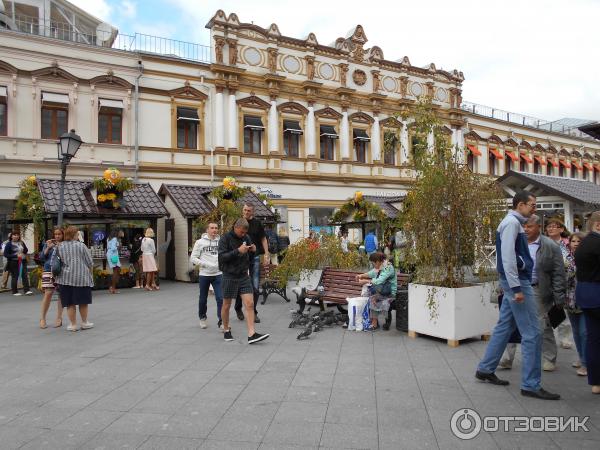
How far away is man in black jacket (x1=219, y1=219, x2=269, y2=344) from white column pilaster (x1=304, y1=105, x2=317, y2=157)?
1942 cm

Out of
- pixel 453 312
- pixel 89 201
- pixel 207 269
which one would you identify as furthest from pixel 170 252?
pixel 453 312

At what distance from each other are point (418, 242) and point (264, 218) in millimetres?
11582

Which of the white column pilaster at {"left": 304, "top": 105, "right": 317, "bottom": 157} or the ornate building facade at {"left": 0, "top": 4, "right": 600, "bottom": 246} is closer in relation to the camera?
the ornate building facade at {"left": 0, "top": 4, "right": 600, "bottom": 246}

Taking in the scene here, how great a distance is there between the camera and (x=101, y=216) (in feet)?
50.2

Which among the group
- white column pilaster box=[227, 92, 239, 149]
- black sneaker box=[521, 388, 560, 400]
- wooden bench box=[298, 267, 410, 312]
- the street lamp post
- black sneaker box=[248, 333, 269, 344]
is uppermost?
white column pilaster box=[227, 92, 239, 149]

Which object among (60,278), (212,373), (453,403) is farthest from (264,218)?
(453,403)

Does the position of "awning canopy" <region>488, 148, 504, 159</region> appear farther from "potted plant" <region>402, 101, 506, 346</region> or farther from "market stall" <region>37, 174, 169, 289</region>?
"potted plant" <region>402, 101, 506, 346</region>

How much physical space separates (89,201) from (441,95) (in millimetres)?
24615

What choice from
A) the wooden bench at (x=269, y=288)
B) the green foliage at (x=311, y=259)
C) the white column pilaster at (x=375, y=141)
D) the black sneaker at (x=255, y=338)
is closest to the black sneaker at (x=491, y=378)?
the black sneaker at (x=255, y=338)

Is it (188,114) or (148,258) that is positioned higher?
(188,114)

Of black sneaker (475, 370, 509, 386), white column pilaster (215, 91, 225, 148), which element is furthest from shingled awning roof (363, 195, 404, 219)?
black sneaker (475, 370, 509, 386)

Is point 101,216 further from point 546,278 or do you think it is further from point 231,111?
point 546,278

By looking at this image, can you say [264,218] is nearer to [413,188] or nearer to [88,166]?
[88,166]

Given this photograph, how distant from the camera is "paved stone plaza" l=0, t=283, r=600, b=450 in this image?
3.87 meters
